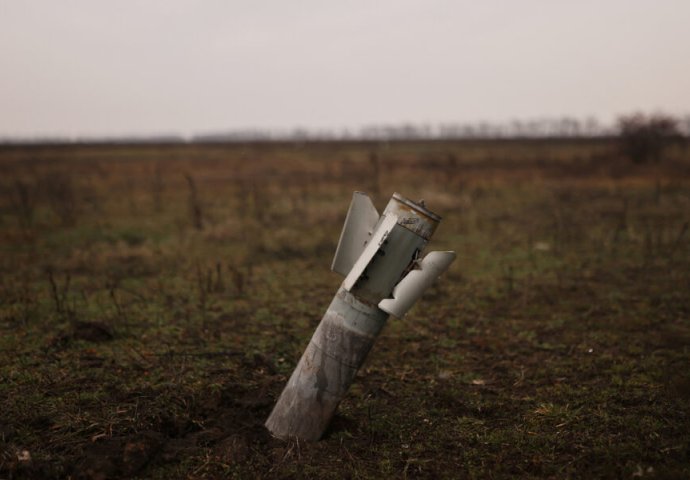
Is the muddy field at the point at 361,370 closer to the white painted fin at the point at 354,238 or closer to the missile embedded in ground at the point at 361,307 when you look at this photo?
the missile embedded in ground at the point at 361,307

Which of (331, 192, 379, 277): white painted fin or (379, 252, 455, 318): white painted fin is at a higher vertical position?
(331, 192, 379, 277): white painted fin

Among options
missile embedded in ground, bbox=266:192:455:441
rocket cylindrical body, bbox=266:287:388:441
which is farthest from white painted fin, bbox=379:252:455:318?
rocket cylindrical body, bbox=266:287:388:441

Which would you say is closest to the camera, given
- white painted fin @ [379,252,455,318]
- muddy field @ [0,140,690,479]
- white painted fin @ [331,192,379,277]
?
white painted fin @ [379,252,455,318]

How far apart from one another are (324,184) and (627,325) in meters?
14.0

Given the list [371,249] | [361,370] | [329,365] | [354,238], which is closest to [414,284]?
[371,249]

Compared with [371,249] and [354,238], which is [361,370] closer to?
[354,238]

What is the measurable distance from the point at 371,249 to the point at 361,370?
1.71 metres

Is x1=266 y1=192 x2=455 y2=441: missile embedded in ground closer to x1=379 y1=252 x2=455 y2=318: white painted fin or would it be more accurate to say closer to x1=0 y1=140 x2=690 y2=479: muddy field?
x1=379 y1=252 x2=455 y2=318: white painted fin

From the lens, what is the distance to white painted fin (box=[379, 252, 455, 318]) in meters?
3.02

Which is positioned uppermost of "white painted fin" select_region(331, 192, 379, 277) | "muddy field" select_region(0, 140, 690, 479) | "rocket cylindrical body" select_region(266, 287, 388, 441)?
"white painted fin" select_region(331, 192, 379, 277)

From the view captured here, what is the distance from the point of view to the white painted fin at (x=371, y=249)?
10.2 ft

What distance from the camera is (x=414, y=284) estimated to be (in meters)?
3.05

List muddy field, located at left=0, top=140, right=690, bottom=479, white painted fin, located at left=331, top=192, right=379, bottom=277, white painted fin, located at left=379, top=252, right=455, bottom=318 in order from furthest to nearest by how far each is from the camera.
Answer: white painted fin, located at left=331, top=192, right=379, bottom=277 < muddy field, located at left=0, top=140, right=690, bottom=479 < white painted fin, located at left=379, top=252, right=455, bottom=318

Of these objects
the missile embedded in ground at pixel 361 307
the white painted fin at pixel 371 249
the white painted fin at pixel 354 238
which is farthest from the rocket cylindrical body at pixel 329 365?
the white painted fin at pixel 354 238
